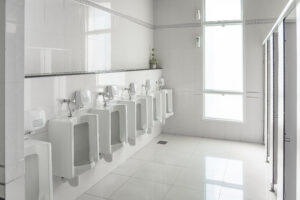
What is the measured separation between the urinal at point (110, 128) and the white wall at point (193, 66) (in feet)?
6.43

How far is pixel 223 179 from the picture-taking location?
2.89 m

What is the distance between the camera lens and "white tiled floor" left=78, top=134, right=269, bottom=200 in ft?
8.32

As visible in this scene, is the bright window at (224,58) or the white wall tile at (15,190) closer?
the white wall tile at (15,190)

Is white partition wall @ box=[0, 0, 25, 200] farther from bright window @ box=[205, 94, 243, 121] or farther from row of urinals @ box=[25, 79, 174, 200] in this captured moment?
bright window @ box=[205, 94, 243, 121]

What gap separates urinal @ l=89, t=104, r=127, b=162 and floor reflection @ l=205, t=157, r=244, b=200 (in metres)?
1.08

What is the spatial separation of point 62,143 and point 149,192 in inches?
43.1

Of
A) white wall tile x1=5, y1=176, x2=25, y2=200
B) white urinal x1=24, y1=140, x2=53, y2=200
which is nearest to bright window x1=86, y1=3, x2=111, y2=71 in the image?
white urinal x1=24, y1=140, x2=53, y2=200

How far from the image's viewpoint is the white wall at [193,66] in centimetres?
414

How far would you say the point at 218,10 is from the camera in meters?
4.42

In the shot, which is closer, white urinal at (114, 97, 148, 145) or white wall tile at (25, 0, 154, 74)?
white wall tile at (25, 0, 154, 74)

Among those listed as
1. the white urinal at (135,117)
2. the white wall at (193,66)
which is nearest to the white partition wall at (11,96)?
the white urinal at (135,117)

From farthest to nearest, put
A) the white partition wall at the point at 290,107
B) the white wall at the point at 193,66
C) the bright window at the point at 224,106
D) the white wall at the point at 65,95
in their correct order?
the bright window at the point at 224,106, the white wall at the point at 193,66, the white wall at the point at 65,95, the white partition wall at the point at 290,107

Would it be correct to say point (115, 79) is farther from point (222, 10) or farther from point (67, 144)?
point (222, 10)

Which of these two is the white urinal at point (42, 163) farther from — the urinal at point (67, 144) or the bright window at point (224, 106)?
the bright window at point (224, 106)
